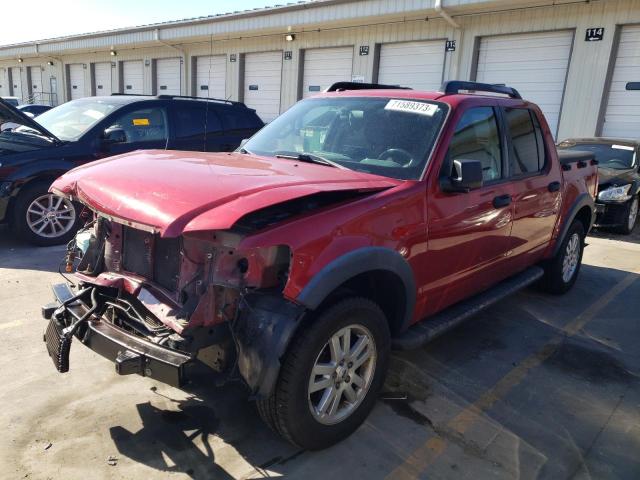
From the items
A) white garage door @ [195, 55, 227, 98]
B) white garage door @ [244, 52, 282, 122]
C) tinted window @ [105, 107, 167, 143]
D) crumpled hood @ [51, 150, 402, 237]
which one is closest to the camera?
crumpled hood @ [51, 150, 402, 237]

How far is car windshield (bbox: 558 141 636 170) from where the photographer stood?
973cm

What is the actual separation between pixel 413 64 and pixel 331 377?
1314cm

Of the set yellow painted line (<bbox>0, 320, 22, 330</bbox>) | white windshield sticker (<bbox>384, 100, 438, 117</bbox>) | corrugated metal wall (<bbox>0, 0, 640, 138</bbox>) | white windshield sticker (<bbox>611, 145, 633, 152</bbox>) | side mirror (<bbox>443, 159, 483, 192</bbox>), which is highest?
corrugated metal wall (<bbox>0, 0, 640, 138</bbox>)

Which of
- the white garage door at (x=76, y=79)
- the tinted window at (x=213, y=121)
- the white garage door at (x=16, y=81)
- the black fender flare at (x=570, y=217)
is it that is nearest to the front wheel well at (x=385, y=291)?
the black fender flare at (x=570, y=217)

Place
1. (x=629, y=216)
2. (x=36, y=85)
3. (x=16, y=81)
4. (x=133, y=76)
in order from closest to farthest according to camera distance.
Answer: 1. (x=629, y=216)
2. (x=133, y=76)
3. (x=36, y=85)
4. (x=16, y=81)

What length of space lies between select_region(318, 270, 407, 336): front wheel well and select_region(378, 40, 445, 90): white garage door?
1183 centimetres

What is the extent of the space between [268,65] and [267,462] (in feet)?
55.4

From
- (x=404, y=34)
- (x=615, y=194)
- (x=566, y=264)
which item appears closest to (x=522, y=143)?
(x=566, y=264)

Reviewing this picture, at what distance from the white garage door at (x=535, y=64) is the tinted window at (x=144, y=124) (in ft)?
30.3

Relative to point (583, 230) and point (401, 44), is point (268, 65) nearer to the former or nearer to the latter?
point (401, 44)

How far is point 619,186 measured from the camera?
9000 mm

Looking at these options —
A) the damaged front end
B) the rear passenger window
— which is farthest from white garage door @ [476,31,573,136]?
the damaged front end

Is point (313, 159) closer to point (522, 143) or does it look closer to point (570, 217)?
point (522, 143)

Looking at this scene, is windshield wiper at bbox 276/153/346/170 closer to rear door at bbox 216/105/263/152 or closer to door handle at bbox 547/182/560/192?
door handle at bbox 547/182/560/192
